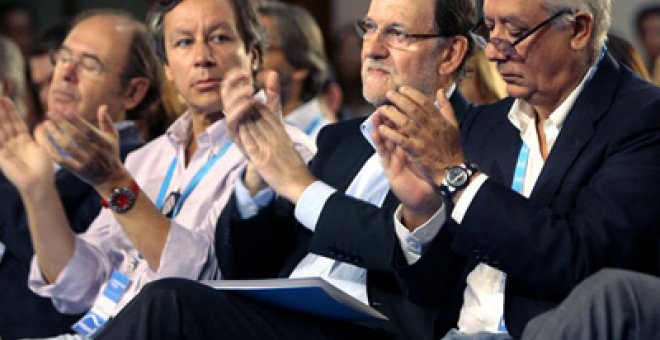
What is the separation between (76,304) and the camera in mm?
3916

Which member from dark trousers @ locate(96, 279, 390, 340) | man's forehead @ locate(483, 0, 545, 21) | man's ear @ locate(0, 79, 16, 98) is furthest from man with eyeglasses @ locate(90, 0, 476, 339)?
man's ear @ locate(0, 79, 16, 98)

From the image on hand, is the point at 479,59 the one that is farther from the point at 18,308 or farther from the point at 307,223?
the point at 18,308

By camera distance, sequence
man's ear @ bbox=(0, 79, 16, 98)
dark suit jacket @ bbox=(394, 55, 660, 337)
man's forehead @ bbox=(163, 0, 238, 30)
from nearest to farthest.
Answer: dark suit jacket @ bbox=(394, 55, 660, 337) → man's forehead @ bbox=(163, 0, 238, 30) → man's ear @ bbox=(0, 79, 16, 98)

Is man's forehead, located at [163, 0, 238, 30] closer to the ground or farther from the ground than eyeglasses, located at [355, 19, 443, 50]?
closer to the ground

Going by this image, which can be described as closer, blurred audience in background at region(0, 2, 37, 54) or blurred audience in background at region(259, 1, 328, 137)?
blurred audience in background at region(259, 1, 328, 137)

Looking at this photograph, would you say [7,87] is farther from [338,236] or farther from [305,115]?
[338,236]

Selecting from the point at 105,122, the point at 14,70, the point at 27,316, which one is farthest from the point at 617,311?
the point at 14,70

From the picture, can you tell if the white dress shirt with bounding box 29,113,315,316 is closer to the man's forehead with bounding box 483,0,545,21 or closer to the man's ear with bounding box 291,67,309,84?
the man's forehead with bounding box 483,0,545,21

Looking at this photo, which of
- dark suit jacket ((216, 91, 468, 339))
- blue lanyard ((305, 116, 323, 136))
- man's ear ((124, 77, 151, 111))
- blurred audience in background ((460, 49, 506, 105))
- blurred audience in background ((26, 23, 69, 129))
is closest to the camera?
dark suit jacket ((216, 91, 468, 339))

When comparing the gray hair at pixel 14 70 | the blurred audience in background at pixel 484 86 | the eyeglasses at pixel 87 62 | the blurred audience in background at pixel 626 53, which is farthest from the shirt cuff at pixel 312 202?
the gray hair at pixel 14 70

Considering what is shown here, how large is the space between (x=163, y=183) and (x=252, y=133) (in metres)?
0.75

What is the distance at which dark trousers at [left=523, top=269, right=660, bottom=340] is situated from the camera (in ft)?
7.84

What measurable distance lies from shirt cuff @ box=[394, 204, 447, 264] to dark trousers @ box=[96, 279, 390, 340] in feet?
0.85

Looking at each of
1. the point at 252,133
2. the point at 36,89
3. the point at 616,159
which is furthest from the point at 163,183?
the point at 36,89
